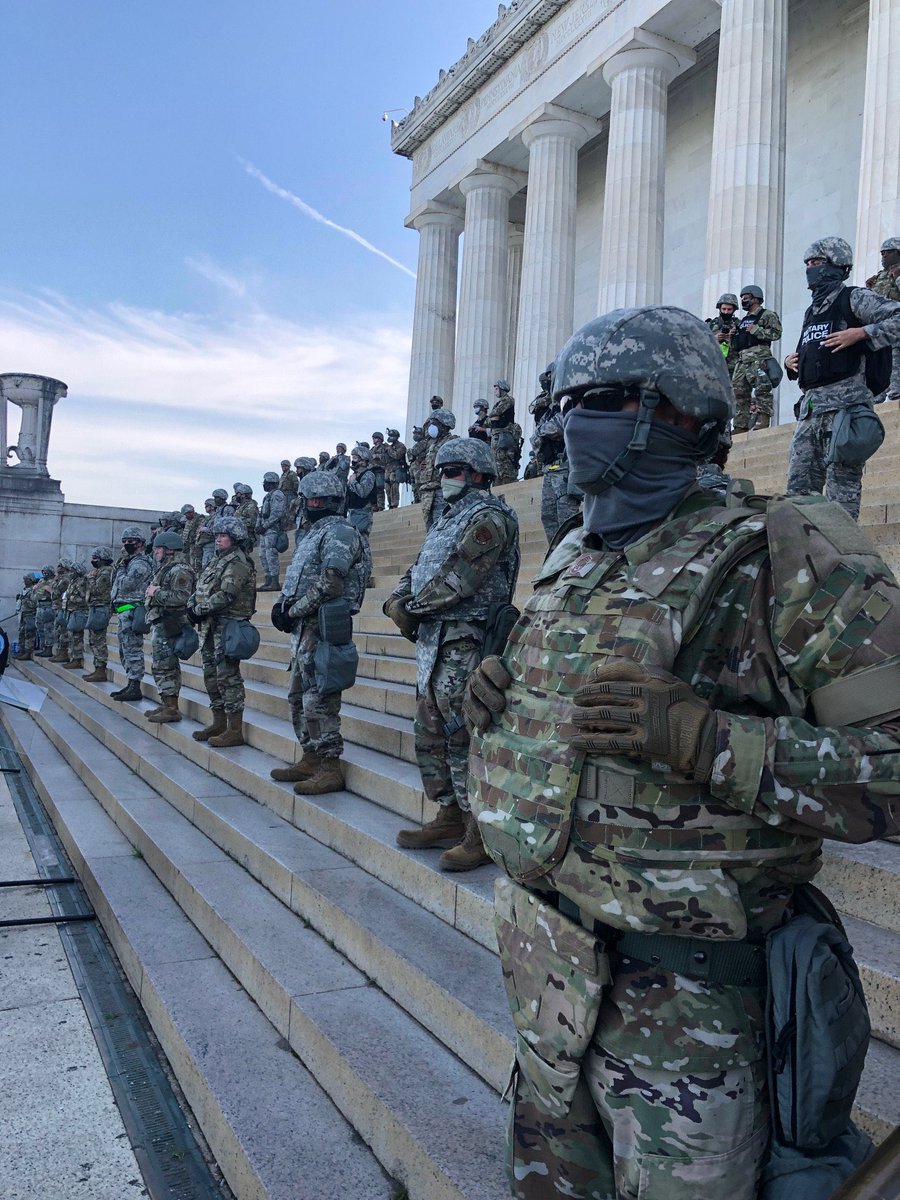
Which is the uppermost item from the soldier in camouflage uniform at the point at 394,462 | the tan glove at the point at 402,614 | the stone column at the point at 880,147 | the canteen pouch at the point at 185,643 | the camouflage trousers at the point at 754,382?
the stone column at the point at 880,147

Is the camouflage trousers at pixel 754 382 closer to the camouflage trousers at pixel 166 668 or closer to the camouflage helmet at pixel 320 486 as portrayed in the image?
the camouflage helmet at pixel 320 486

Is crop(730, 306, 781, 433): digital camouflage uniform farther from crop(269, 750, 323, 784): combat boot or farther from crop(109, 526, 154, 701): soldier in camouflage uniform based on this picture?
crop(109, 526, 154, 701): soldier in camouflage uniform

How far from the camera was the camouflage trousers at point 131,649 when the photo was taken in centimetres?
1061

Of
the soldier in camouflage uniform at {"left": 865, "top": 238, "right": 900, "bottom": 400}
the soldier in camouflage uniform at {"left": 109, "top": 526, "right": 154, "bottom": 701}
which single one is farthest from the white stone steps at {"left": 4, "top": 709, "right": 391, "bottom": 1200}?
the soldier in camouflage uniform at {"left": 865, "top": 238, "right": 900, "bottom": 400}

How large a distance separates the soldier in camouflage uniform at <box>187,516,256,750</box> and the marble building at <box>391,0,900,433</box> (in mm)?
9055

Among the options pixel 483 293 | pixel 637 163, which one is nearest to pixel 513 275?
pixel 483 293

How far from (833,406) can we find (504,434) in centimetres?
877

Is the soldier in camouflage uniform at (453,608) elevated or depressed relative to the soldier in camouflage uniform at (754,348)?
depressed

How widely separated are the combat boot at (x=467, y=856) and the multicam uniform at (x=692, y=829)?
6.85 ft

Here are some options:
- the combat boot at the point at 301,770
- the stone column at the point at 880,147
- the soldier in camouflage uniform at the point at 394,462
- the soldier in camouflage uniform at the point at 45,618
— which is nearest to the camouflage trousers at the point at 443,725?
the combat boot at the point at 301,770

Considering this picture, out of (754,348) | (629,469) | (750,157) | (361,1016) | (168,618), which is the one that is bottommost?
(361,1016)

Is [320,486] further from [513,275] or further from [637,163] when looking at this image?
[513,275]

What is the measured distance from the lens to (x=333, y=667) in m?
5.13

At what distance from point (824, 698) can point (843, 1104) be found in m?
0.54
